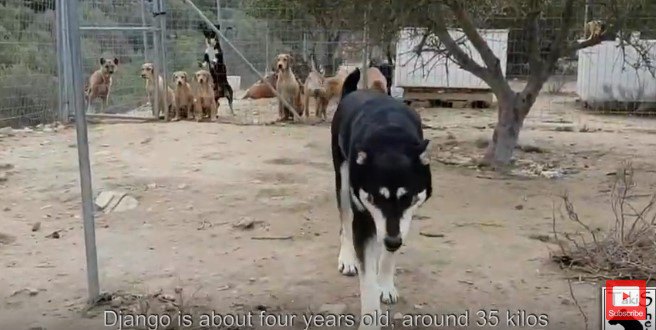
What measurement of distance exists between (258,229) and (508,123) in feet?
11.5

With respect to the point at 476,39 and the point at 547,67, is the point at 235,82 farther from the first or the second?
the point at 547,67

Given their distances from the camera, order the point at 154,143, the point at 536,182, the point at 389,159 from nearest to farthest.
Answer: the point at 389,159
the point at 536,182
the point at 154,143

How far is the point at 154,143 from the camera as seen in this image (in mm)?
8781

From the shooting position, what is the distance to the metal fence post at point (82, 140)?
3445mm

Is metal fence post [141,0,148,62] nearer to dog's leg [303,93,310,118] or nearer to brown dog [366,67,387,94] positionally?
dog's leg [303,93,310,118]

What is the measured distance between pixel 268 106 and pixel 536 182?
295 inches

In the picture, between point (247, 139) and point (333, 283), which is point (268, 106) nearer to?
point (247, 139)

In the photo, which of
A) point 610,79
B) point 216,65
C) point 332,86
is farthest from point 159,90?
point 610,79

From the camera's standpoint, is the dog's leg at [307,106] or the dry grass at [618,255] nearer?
the dry grass at [618,255]

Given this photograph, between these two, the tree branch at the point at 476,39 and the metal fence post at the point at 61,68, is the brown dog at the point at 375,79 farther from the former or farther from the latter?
the metal fence post at the point at 61,68

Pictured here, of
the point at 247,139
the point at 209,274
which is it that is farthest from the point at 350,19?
the point at 209,274

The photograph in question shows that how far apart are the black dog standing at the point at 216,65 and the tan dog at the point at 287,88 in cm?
124

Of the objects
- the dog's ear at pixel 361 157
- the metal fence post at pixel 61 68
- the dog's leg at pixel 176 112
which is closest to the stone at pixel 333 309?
the dog's ear at pixel 361 157

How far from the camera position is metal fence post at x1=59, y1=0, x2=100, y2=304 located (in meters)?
3.45
